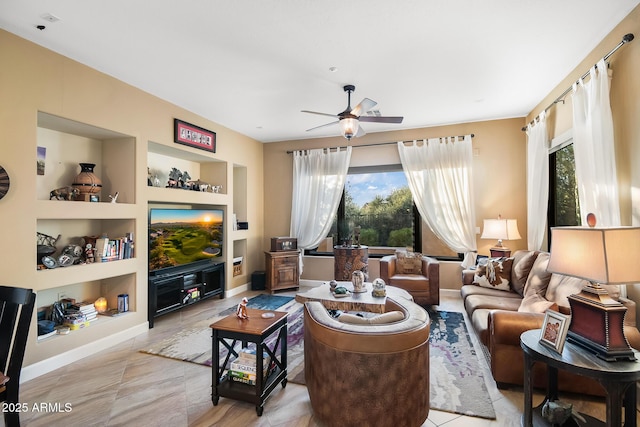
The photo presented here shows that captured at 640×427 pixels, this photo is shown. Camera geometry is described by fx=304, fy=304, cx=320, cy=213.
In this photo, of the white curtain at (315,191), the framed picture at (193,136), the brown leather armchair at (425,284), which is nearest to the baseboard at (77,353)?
the framed picture at (193,136)

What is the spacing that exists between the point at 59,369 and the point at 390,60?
14.3 ft

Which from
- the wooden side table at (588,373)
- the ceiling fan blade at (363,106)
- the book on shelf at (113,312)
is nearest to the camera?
the wooden side table at (588,373)

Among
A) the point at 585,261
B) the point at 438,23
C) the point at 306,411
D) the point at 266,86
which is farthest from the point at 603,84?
the point at 306,411

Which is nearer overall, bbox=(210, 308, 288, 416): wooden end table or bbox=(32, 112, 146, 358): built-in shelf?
bbox=(210, 308, 288, 416): wooden end table

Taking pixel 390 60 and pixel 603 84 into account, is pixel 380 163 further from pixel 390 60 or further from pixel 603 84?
pixel 603 84

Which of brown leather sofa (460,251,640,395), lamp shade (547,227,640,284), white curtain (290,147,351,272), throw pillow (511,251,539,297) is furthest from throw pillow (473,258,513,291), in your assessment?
white curtain (290,147,351,272)

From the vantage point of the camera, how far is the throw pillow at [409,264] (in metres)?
4.78

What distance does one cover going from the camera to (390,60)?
3.09 m

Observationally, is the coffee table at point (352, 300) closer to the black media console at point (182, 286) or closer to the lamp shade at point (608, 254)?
the lamp shade at point (608, 254)

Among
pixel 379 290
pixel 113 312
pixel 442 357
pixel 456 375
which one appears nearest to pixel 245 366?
pixel 379 290

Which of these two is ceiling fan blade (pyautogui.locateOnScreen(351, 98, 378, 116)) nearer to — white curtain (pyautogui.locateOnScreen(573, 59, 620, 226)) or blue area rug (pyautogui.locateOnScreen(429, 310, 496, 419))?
white curtain (pyautogui.locateOnScreen(573, 59, 620, 226))

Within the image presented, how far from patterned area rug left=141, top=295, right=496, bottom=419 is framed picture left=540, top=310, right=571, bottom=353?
2.26ft

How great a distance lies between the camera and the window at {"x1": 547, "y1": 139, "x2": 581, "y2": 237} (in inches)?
143

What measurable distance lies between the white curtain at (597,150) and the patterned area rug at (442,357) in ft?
5.52
